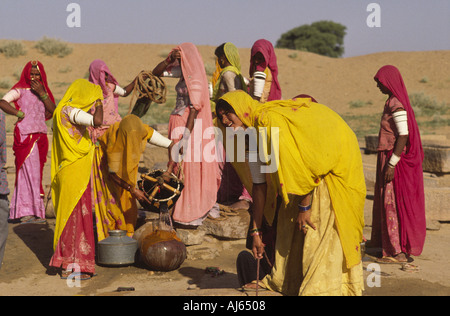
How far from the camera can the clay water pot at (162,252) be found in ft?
21.2

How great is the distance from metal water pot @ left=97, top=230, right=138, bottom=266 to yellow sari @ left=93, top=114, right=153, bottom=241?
372mm

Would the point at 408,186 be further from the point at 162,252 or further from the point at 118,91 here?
the point at 118,91

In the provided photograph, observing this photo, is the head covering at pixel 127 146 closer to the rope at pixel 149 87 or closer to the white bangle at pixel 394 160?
the rope at pixel 149 87

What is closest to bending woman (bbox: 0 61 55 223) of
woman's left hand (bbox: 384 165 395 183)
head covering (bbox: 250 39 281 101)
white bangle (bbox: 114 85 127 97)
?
white bangle (bbox: 114 85 127 97)

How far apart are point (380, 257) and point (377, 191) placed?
0.78m

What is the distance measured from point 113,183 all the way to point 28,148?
2.27 metres

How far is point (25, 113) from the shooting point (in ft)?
28.3

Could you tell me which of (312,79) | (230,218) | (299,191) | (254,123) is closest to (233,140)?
(254,123)

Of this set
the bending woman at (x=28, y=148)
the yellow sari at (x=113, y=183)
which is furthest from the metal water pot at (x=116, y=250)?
the bending woman at (x=28, y=148)

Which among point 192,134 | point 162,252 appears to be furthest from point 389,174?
point 162,252

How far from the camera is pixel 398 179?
7.14 m

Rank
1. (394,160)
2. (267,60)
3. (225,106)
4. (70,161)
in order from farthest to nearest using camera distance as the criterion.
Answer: (267,60) → (394,160) → (70,161) → (225,106)

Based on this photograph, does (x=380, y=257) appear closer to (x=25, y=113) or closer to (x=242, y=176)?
(x=242, y=176)

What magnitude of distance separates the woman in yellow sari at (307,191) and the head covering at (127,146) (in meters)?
2.18
